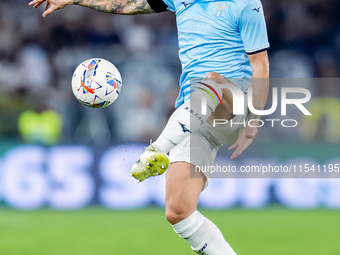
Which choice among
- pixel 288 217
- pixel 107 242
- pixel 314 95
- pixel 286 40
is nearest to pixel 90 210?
pixel 107 242

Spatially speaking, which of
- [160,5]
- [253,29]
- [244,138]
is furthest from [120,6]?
[244,138]

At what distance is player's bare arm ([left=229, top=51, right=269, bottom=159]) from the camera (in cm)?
534

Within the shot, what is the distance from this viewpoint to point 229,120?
556 cm

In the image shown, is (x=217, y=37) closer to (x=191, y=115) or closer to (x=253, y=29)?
(x=253, y=29)

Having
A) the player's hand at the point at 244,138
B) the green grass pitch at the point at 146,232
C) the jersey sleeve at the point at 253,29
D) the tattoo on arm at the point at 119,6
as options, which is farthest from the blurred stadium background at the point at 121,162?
the jersey sleeve at the point at 253,29

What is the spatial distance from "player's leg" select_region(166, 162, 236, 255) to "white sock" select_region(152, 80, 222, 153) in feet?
1.02

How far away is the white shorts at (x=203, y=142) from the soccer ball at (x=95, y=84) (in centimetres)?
61

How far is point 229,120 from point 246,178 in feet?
17.5

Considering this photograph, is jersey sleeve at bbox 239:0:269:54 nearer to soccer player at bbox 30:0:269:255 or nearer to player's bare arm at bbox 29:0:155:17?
soccer player at bbox 30:0:269:255

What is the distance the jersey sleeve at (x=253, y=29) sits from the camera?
5379 mm

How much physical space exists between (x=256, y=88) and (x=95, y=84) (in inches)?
44.2

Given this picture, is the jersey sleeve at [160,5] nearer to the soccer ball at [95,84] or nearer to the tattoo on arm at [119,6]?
the tattoo on arm at [119,6]

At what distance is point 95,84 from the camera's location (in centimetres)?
559

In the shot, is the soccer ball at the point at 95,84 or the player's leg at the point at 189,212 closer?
the player's leg at the point at 189,212
